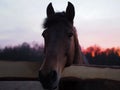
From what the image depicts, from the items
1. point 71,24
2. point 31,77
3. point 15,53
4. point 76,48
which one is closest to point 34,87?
point 31,77

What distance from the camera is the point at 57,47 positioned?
3053 mm

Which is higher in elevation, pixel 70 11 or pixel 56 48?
pixel 70 11

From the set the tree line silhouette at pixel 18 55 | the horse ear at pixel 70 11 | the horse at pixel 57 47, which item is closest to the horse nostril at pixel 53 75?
the horse at pixel 57 47

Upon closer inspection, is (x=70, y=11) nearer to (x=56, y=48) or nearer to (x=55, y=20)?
(x=55, y=20)

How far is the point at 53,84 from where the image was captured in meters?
2.74

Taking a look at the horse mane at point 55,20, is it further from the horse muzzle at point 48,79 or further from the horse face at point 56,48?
the horse muzzle at point 48,79

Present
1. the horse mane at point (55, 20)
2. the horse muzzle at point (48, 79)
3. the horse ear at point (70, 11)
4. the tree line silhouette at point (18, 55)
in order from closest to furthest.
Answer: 1. the horse muzzle at point (48, 79)
2. the horse mane at point (55, 20)
3. the horse ear at point (70, 11)
4. the tree line silhouette at point (18, 55)

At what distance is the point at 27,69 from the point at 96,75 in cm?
186

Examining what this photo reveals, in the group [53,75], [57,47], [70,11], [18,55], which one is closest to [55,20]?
[70,11]

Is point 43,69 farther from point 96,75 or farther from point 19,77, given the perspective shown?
point 19,77

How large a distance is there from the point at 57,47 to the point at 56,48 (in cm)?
3

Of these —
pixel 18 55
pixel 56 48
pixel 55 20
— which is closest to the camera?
pixel 56 48

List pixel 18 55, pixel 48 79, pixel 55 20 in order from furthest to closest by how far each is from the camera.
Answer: pixel 18 55 → pixel 55 20 → pixel 48 79

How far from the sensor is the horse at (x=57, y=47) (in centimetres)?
269
